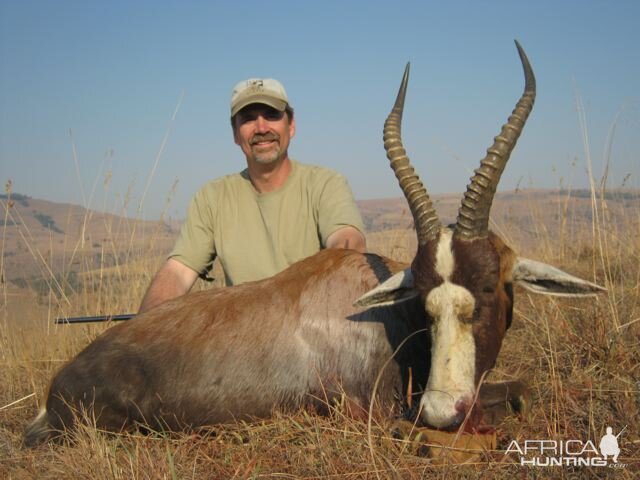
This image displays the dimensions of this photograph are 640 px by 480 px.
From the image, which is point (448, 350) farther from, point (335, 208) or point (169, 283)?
point (169, 283)

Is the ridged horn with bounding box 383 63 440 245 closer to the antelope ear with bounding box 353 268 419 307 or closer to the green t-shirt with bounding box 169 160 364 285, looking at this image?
the antelope ear with bounding box 353 268 419 307

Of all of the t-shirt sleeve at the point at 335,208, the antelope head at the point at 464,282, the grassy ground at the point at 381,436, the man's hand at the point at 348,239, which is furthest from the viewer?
the t-shirt sleeve at the point at 335,208

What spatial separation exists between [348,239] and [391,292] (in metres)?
1.67

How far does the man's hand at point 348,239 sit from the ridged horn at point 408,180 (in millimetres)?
1466

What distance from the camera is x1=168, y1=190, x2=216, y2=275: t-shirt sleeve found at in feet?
20.0

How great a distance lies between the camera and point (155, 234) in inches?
329

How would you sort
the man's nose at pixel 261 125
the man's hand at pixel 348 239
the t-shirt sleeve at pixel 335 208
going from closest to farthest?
1. the man's hand at pixel 348 239
2. the t-shirt sleeve at pixel 335 208
3. the man's nose at pixel 261 125

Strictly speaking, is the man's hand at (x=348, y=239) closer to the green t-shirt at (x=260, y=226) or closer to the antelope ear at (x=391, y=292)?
the green t-shirt at (x=260, y=226)

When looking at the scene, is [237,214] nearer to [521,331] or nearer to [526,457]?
[521,331]

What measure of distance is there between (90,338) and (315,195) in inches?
117

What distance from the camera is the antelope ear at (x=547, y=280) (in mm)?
3768

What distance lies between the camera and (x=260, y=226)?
6223 mm

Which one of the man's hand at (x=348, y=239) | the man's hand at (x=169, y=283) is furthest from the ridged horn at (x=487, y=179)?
the man's hand at (x=169, y=283)

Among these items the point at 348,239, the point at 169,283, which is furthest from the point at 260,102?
the point at 169,283
